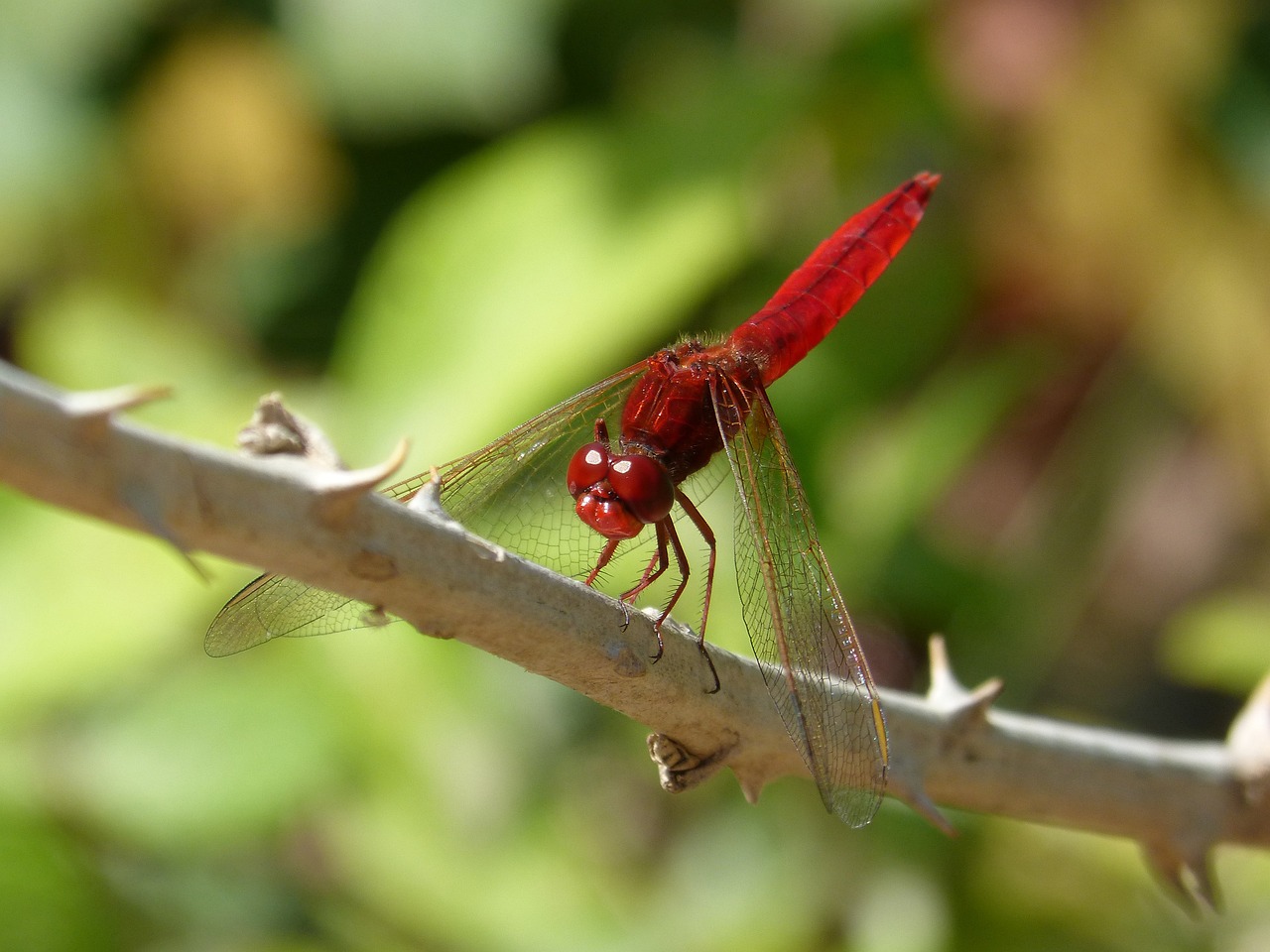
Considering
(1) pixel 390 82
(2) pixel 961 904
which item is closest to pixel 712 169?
(1) pixel 390 82

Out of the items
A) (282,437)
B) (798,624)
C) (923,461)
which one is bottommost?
(923,461)

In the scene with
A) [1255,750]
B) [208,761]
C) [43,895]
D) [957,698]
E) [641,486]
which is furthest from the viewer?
[208,761]

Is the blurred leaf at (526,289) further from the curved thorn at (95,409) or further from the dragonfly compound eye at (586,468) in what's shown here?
the curved thorn at (95,409)

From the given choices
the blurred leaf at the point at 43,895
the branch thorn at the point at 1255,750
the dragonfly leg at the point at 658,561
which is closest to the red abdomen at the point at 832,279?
the dragonfly leg at the point at 658,561

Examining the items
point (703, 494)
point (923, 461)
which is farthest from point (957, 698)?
point (923, 461)

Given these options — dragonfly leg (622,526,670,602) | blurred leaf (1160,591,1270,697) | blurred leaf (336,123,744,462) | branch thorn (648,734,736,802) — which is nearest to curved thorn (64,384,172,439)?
branch thorn (648,734,736,802)

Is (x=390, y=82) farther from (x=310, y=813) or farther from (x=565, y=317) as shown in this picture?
(x=310, y=813)

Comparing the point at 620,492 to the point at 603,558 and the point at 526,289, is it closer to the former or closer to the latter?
the point at 603,558

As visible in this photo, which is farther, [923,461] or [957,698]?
[923,461]
